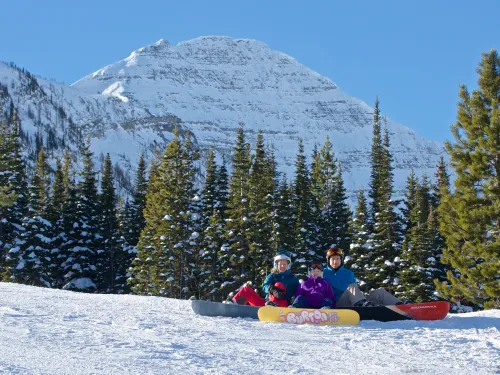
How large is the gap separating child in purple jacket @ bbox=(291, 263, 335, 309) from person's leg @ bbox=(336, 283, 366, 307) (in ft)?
0.93

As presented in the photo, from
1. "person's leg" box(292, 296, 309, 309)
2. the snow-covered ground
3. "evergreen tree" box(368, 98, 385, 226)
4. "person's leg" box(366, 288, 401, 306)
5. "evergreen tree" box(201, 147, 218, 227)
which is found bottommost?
the snow-covered ground

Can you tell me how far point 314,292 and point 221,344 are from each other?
11.9 feet

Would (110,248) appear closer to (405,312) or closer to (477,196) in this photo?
(477,196)

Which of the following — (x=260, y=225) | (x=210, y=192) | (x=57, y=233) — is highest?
(x=210, y=192)

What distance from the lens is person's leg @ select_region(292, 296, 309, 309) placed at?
1023cm

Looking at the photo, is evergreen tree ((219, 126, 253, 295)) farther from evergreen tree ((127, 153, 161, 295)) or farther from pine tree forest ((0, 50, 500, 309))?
evergreen tree ((127, 153, 161, 295))

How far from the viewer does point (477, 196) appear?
63.8ft

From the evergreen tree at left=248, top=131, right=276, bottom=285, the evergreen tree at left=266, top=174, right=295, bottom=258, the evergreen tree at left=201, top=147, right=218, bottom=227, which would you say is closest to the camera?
the evergreen tree at left=248, top=131, right=276, bottom=285

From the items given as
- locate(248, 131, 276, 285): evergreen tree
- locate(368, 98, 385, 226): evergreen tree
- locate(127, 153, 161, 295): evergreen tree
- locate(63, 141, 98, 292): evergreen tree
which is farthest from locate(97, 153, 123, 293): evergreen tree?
locate(368, 98, 385, 226): evergreen tree

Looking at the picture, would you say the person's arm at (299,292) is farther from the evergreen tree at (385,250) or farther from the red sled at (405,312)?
the evergreen tree at (385,250)

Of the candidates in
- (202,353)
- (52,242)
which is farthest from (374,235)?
(202,353)

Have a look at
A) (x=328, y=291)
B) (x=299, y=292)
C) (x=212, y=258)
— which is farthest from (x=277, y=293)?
(x=212, y=258)

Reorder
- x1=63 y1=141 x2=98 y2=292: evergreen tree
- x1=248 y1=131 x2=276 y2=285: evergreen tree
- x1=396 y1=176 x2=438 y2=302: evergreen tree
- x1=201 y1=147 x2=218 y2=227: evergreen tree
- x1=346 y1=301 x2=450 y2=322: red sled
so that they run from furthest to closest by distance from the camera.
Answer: x1=201 y1=147 x2=218 y2=227: evergreen tree, x1=63 y1=141 x2=98 y2=292: evergreen tree, x1=248 y1=131 x2=276 y2=285: evergreen tree, x1=396 y1=176 x2=438 y2=302: evergreen tree, x1=346 y1=301 x2=450 y2=322: red sled

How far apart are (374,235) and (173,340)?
33.2 meters
